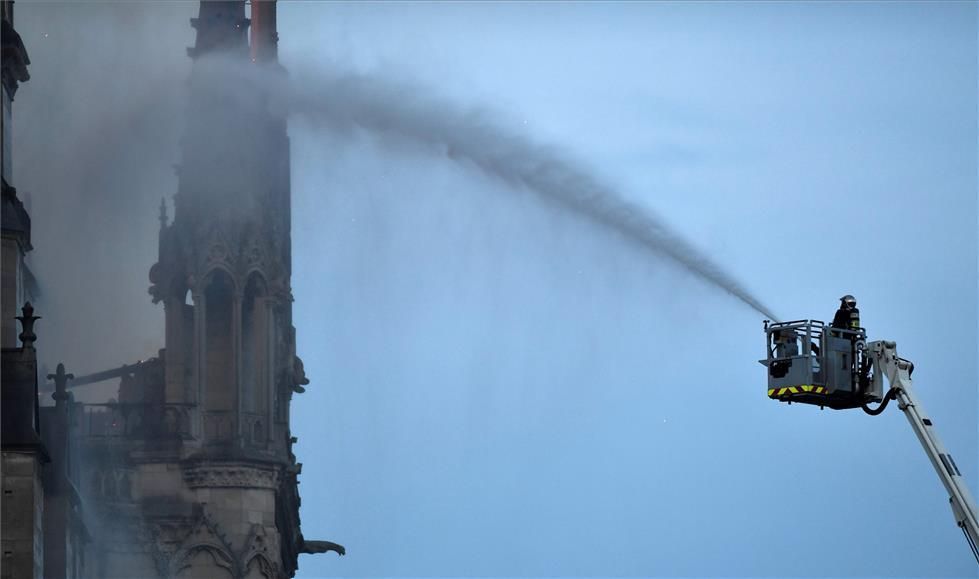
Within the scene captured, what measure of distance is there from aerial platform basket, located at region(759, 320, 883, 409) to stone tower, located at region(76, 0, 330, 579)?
3477 cm

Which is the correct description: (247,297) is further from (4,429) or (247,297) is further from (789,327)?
(789,327)

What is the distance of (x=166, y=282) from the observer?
10150cm

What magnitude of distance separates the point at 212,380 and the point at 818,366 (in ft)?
121

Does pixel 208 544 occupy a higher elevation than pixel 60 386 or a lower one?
lower

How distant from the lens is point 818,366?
68.8m

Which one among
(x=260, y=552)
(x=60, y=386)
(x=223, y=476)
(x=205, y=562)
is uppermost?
(x=60, y=386)

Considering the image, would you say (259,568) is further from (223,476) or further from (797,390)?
(797,390)

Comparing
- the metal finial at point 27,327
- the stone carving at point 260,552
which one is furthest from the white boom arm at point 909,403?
the stone carving at point 260,552

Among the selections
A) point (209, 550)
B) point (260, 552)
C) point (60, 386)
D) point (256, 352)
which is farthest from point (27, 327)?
point (256, 352)

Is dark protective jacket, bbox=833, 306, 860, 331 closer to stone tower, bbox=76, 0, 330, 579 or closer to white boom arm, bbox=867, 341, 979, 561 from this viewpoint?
white boom arm, bbox=867, 341, 979, 561

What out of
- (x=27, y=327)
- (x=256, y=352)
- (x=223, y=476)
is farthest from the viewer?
(x=256, y=352)

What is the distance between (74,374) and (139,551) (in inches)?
236

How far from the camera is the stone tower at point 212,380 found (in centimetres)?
10069

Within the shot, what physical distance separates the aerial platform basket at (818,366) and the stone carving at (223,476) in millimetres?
34567
